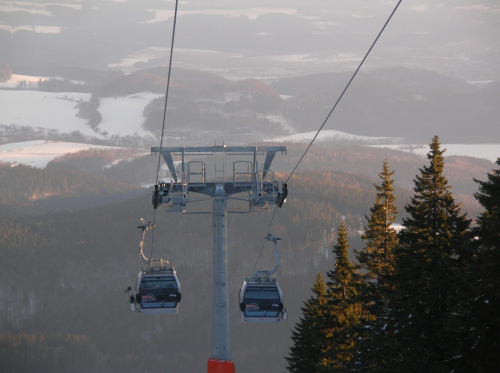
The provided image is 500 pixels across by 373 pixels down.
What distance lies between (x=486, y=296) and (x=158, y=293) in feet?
44.0

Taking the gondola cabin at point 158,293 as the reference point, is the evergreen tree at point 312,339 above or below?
below

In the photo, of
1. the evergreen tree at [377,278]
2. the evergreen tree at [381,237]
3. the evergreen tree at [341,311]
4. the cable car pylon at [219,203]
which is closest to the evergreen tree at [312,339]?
the evergreen tree at [341,311]

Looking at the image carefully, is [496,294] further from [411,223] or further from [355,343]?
[355,343]

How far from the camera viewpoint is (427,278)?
37.3 metres

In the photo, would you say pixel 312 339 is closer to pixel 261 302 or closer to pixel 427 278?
pixel 261 302

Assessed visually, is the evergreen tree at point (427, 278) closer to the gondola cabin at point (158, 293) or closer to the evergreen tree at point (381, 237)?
the gondola cabin at point (158, 293)

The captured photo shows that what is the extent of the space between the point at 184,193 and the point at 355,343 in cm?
1681

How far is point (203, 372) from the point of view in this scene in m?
198

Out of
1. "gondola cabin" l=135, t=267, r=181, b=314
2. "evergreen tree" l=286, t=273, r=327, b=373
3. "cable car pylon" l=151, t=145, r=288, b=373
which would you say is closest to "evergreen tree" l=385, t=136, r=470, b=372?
"cable car pylon" l=151, t=145, r=288, b=373

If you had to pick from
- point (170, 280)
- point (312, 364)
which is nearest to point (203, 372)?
point (312, 364)

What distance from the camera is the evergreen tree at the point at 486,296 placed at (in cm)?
3003

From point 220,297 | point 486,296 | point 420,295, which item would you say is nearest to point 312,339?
point 420,295

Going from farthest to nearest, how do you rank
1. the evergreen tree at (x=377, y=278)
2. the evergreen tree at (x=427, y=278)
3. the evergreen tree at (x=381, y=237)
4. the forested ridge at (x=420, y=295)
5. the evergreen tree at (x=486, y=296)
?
1. the evergreen tree at (x=381, y=237)
2. the evergreen tree at (x=377, y=278)
3. the evergreen tree at (x=427, y=278)
4. the forested ridge at (x=420, y=295)
5. the evergreen tree at (x=486, y=296)

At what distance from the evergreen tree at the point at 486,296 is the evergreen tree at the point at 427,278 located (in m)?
3.86
